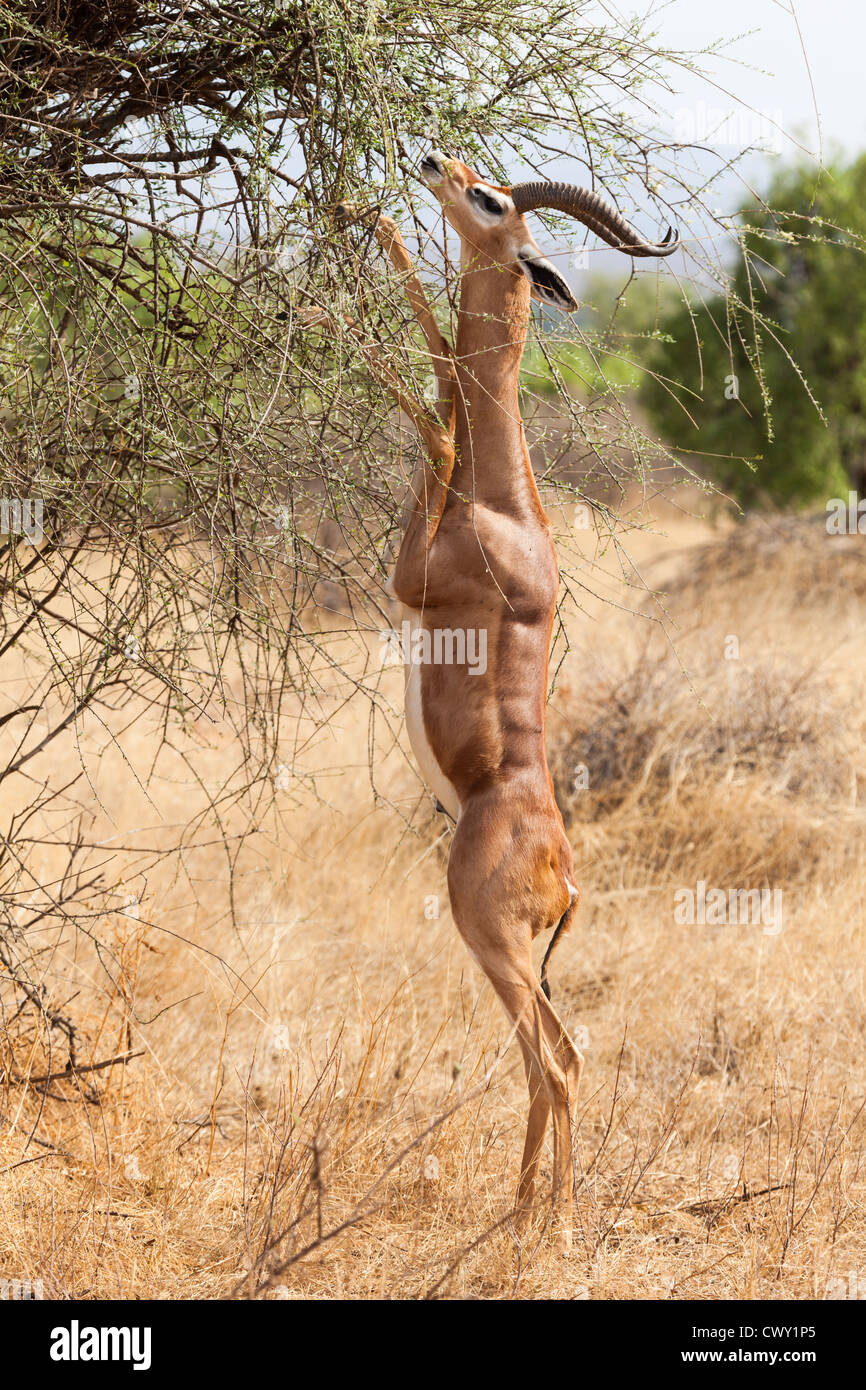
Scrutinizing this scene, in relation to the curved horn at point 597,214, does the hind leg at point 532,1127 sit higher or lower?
lower

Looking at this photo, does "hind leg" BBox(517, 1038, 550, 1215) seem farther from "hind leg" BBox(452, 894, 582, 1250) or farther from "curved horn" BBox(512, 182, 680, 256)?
"curved horn" BBox(512, 182, 680, 256)

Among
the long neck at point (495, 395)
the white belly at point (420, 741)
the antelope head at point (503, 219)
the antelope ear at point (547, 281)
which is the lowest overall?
the white belly at point (420, 741)

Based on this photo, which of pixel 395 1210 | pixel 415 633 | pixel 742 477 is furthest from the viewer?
pixel 742 477

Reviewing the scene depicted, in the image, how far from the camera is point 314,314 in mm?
3145

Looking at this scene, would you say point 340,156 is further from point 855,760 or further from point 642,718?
Result: point 855,760

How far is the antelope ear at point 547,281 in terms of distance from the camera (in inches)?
127

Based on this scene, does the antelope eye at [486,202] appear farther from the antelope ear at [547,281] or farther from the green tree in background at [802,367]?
the green tree in background at [802,367]

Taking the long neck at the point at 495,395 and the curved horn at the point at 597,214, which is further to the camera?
the long neck at the point at 495,395

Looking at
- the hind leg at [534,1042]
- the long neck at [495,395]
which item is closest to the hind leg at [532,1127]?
the hind leg at [534,1042]

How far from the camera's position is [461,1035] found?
524 centimetres

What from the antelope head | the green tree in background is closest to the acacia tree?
the antelope head

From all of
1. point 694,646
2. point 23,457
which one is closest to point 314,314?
point 23,457

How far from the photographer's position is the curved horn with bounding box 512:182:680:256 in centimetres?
310

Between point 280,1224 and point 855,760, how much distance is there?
554cm
